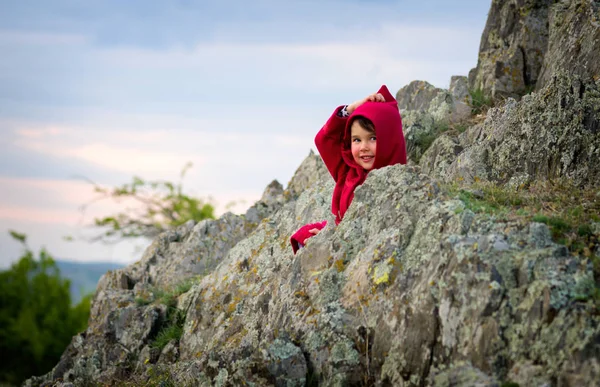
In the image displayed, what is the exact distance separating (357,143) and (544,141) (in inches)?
106

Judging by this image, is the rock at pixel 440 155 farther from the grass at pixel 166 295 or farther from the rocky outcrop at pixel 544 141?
the grass at pixel 166 295

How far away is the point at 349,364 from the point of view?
6129 millimetres

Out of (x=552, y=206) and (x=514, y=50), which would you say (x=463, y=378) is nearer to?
(x=552, y=206)

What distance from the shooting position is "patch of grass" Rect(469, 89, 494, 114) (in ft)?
40.3

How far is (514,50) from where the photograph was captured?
12812mm

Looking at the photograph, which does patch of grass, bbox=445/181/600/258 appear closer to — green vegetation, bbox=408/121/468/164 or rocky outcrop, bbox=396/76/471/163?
green vegetation, bbox=408/121/468/164

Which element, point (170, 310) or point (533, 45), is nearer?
point (170, 310)

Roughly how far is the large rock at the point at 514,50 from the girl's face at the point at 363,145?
533 centimetres

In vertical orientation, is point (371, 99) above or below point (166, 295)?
above

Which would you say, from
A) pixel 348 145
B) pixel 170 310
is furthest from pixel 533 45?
pixel 170 310

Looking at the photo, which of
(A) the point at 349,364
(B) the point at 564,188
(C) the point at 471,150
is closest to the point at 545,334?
(A) the point at 349,364

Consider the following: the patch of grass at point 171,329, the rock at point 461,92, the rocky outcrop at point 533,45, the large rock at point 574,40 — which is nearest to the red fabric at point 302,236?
the patch of grass at point 171,329

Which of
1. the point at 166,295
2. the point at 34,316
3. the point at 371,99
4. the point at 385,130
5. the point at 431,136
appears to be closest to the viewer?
the point at 385,130

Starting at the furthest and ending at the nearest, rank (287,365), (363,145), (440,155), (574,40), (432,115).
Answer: (432,115) → (574,40) → (440,155) → (363,145) → (287,365)
